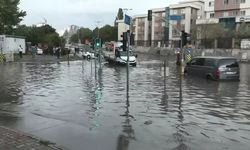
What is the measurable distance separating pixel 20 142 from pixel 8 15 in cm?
5644

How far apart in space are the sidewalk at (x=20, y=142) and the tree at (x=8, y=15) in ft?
178

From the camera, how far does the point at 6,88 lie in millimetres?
19031

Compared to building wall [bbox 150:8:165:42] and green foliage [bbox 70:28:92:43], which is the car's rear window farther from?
green foliage [bbox 70:28:92:43]

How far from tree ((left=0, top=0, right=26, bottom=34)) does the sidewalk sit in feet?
178

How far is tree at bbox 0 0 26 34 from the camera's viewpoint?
2371 inches

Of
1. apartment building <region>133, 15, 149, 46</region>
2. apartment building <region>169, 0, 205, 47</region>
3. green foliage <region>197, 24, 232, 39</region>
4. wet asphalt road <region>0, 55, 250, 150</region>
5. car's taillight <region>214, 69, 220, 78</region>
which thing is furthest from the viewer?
apartment building <region>133, 15, 149, 46</region>

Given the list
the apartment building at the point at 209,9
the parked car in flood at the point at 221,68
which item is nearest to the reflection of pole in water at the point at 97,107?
the parked car in flood at the point at 221,68

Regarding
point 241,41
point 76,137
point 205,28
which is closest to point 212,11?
point 205,28

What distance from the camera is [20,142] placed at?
8.06m

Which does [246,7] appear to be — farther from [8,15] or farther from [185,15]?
[8,15]

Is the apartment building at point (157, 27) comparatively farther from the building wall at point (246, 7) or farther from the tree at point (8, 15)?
the tree at point (8, 15)

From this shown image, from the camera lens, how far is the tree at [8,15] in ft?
198

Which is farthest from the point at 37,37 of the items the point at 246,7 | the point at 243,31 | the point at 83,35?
the point at 83,35

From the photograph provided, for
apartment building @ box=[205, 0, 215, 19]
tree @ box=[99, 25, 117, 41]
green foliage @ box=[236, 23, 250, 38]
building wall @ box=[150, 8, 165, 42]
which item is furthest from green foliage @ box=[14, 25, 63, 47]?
tree @ box=[99, 25, 117, 41]
